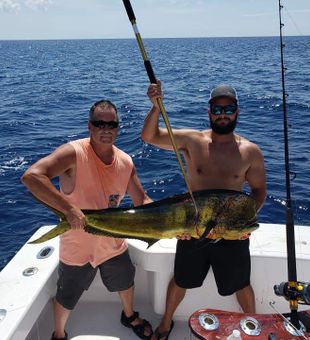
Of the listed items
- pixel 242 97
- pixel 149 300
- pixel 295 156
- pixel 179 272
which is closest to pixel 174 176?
pixel 295 156

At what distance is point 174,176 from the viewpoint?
729cm

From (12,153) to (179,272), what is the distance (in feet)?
22.1

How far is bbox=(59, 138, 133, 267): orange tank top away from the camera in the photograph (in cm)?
241

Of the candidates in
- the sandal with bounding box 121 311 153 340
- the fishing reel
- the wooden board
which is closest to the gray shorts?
the sandal with bounding box 121 311 153 340

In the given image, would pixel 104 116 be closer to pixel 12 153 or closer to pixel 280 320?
pixel 280 320

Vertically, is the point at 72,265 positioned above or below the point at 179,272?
above

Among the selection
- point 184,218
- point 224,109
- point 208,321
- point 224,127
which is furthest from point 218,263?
point 224,109

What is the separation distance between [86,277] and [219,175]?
1.06 m

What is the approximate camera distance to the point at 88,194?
244 centimetres

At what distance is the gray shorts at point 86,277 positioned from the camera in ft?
8.52

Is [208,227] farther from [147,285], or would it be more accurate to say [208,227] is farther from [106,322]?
[106,322]

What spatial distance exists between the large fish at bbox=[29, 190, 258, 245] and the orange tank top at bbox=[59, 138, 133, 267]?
210 millimetres

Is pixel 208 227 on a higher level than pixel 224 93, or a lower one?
lower

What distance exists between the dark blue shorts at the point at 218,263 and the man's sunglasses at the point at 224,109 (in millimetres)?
813
